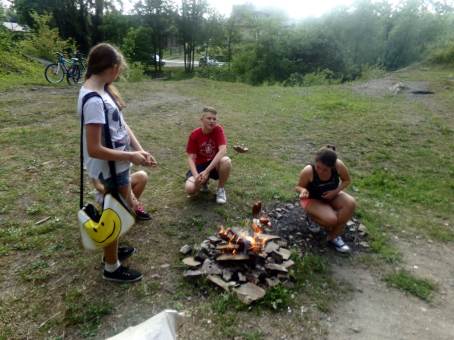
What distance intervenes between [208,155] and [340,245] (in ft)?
6.26

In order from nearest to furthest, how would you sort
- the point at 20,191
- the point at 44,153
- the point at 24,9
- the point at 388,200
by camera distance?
1. the point at 20,191
2. the point at 388,200
3. the point at 44,153
4. the point at 24,9

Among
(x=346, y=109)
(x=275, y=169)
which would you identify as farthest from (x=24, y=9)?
(x=275, y=169)

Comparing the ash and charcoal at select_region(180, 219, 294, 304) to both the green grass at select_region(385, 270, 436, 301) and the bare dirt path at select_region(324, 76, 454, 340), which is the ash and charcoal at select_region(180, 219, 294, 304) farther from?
the green grass at select_region(385, 270, 436, 301)

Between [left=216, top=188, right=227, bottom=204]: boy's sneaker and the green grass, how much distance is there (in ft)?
6.72

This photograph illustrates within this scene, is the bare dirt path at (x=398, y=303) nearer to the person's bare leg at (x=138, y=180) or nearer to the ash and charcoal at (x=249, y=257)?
the ash and charcoal at (x=249, y=257)

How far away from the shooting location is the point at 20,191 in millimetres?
4824

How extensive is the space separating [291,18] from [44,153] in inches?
1090

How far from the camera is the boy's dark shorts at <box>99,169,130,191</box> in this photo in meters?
2.83

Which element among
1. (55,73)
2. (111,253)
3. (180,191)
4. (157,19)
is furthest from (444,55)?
(157,19)

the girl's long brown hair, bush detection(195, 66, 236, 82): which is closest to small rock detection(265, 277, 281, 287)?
the girl's long brown hair

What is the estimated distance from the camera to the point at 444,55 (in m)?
19.1

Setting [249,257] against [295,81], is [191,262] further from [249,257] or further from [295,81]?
[295,81]

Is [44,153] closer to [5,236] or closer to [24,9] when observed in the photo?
[5,236]

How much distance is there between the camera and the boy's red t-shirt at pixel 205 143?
4641 mm
